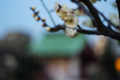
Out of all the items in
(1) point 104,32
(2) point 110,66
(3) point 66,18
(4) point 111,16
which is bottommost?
(2) point 110,66

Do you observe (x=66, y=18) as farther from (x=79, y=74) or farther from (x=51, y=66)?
(x=51, y=66)

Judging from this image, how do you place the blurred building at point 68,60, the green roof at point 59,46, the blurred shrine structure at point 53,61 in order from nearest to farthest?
the blurred shrine structure at point 53,61 → the blurred building at point 68,60 → the green roof at point 59,46

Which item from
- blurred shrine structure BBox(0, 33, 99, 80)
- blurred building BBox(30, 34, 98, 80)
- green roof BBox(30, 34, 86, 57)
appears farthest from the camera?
green roof BBox(30, 34, 86, 57)

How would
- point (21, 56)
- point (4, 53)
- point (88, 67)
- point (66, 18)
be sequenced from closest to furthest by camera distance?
point (66, 18) < point (4, 53) < point (21, 56) < point (88, 67)

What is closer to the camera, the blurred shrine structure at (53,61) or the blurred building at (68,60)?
the blurred shrine structure at (53,61)

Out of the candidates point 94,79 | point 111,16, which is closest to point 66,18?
point 111,16

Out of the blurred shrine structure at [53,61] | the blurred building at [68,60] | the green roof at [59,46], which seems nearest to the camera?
the blurred shrine structure at [53,61]

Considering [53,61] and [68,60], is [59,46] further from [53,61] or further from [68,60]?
[68,60]

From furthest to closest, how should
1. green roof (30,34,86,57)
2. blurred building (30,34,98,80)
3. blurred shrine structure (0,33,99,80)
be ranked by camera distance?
1. green roof (30,34,86,57)
2. blurred building (30,34,98,80)
3. blurred shrine structure (0,33,99,80)

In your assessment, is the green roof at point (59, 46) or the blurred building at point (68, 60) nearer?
the blurred building at point (68, 60)
